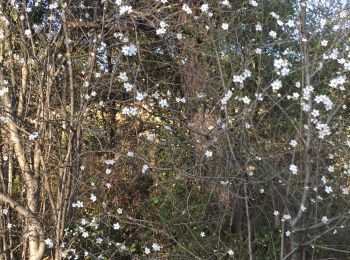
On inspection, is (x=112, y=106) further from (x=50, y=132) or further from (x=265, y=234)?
(x=265, y=234)

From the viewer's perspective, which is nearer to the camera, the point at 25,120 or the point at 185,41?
the point at 25,120

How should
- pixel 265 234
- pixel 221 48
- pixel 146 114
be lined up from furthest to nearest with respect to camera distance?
pixel 146 114, pixel 265 234, pixel 221 48

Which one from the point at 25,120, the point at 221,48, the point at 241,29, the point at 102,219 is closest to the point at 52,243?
the point at 102,219

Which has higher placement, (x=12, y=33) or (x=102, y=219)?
(x=12, y=33)

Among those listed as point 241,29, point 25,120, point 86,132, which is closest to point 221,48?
point 241,29

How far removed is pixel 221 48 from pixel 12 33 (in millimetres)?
1833

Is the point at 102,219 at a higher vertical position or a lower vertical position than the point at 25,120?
lower

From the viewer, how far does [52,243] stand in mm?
4031

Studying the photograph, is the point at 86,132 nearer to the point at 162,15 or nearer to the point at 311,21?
the point at 162,15

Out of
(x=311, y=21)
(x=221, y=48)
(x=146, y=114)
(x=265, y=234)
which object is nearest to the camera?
(x=311, y=21)

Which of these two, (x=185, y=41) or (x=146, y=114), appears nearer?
(x=185, y=41)

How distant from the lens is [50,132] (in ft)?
13.5

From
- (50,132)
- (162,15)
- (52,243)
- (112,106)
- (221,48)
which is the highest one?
(162,15)

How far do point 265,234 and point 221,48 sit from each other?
1706mm
